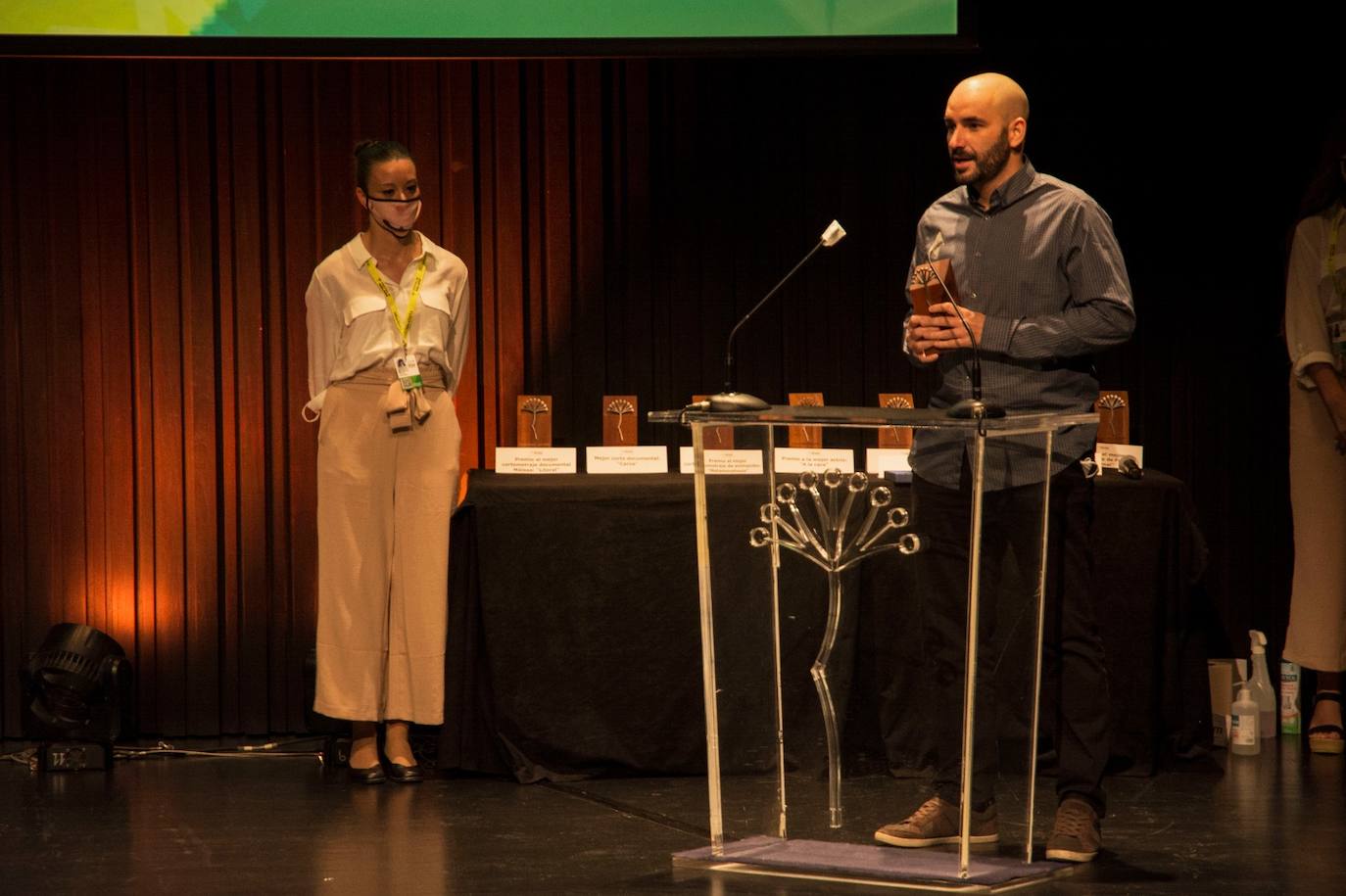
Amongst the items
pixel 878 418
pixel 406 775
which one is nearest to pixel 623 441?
pixel 406 775

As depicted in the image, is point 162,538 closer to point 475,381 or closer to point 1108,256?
point 475,381

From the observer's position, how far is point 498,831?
150 inches

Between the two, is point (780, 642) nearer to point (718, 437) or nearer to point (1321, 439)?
point (718, 437)

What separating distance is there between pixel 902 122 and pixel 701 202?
2.33 feet

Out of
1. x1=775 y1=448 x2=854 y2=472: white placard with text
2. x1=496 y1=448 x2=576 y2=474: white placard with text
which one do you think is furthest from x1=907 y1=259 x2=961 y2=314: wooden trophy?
x1=496 y1=448 x2=576 y2=474: white placard with text

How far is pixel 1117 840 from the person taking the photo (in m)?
3.65

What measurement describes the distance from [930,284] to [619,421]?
6.33 ft

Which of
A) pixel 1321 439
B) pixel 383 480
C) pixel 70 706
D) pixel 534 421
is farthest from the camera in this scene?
pixel 534 421

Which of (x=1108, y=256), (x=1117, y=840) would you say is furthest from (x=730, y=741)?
(x=1108, y=256)

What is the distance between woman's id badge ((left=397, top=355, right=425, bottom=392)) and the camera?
4445mm

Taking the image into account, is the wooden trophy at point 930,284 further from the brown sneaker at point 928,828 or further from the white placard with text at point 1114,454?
the white placard with text at point 1114,454

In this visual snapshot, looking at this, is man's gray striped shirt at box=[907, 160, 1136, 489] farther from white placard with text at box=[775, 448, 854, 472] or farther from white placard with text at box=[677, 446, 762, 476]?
white placard with text at box=[677, 446, 762, 476]

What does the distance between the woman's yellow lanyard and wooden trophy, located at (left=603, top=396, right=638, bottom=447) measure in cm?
74

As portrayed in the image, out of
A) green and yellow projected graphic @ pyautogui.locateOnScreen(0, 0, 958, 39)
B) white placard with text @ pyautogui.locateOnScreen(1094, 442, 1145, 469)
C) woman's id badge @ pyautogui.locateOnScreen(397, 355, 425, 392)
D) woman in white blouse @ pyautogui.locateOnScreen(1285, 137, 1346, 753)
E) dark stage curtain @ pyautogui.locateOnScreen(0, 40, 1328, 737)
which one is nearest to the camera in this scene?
woman's id badge @ pyautogui.locateOnScreen(397, 355, 425, 392)
